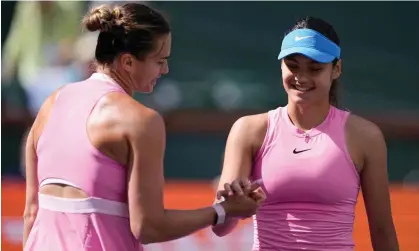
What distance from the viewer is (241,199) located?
2.47 m

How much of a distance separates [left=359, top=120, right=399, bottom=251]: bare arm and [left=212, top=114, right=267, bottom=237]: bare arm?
1.02 feet

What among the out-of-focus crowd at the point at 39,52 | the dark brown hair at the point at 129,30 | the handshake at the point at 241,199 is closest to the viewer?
the dark brown hair at the point at 129,30

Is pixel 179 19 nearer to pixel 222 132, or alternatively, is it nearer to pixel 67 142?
pixel 222 132

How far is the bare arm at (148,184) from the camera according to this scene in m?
2.26

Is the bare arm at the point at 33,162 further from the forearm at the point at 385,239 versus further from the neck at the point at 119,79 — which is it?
the forearm at the point at 385,239

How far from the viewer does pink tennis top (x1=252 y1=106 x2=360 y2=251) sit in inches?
104

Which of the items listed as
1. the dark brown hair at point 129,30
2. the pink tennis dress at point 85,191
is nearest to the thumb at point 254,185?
the pink tennis dress at point 85,191

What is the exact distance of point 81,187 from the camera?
233 centimetres

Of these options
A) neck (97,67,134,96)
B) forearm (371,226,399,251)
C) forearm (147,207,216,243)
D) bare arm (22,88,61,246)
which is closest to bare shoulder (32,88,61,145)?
bare arm (22,88,61,246)

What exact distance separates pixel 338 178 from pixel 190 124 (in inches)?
265

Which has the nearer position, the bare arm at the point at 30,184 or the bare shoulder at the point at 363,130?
the bare arm at the point at 30,184

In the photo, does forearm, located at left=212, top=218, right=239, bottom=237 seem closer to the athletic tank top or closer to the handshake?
the handshake

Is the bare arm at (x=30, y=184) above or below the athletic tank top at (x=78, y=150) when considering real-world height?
below

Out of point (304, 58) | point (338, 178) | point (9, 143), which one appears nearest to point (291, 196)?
point (338, 178)
